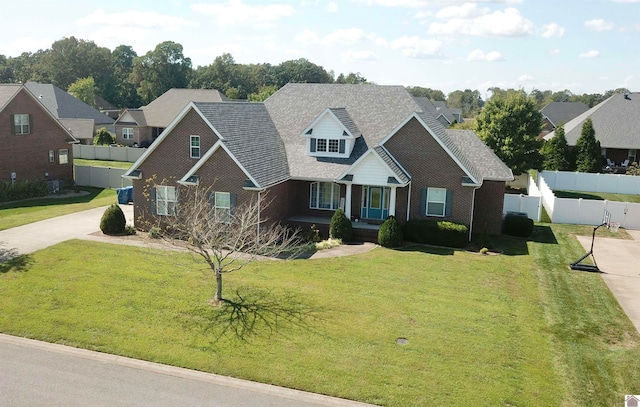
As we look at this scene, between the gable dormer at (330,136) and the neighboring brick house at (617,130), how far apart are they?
33628mm

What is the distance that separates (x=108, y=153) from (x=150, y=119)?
411 inches

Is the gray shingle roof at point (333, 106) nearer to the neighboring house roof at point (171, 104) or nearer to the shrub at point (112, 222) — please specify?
the shrub at point (112, 222)

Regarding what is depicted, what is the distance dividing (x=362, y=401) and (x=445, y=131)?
23543 mm

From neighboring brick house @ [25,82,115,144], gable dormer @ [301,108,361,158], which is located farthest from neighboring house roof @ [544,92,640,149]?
neighboring brick house @ [25,82,115,144]

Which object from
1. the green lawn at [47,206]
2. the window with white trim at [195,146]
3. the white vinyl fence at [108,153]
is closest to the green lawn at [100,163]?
the white vinyl fence at [108,153]

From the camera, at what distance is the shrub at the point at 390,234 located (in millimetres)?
28469

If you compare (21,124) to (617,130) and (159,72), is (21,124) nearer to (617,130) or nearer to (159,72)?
(617,130)

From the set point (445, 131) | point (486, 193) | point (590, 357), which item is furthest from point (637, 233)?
point (590, 357)

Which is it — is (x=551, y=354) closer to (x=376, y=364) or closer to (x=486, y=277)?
(x=376, y=364)

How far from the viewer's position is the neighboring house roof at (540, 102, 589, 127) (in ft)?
301

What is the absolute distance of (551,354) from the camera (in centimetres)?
1695

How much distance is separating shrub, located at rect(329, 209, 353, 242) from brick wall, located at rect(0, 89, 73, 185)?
1056 inches

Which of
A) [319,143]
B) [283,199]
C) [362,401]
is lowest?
[362,401]

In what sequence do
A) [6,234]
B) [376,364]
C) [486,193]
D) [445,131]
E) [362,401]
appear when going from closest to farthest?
[362,401], [376,364], [6,234], [486,193], [445,131]
